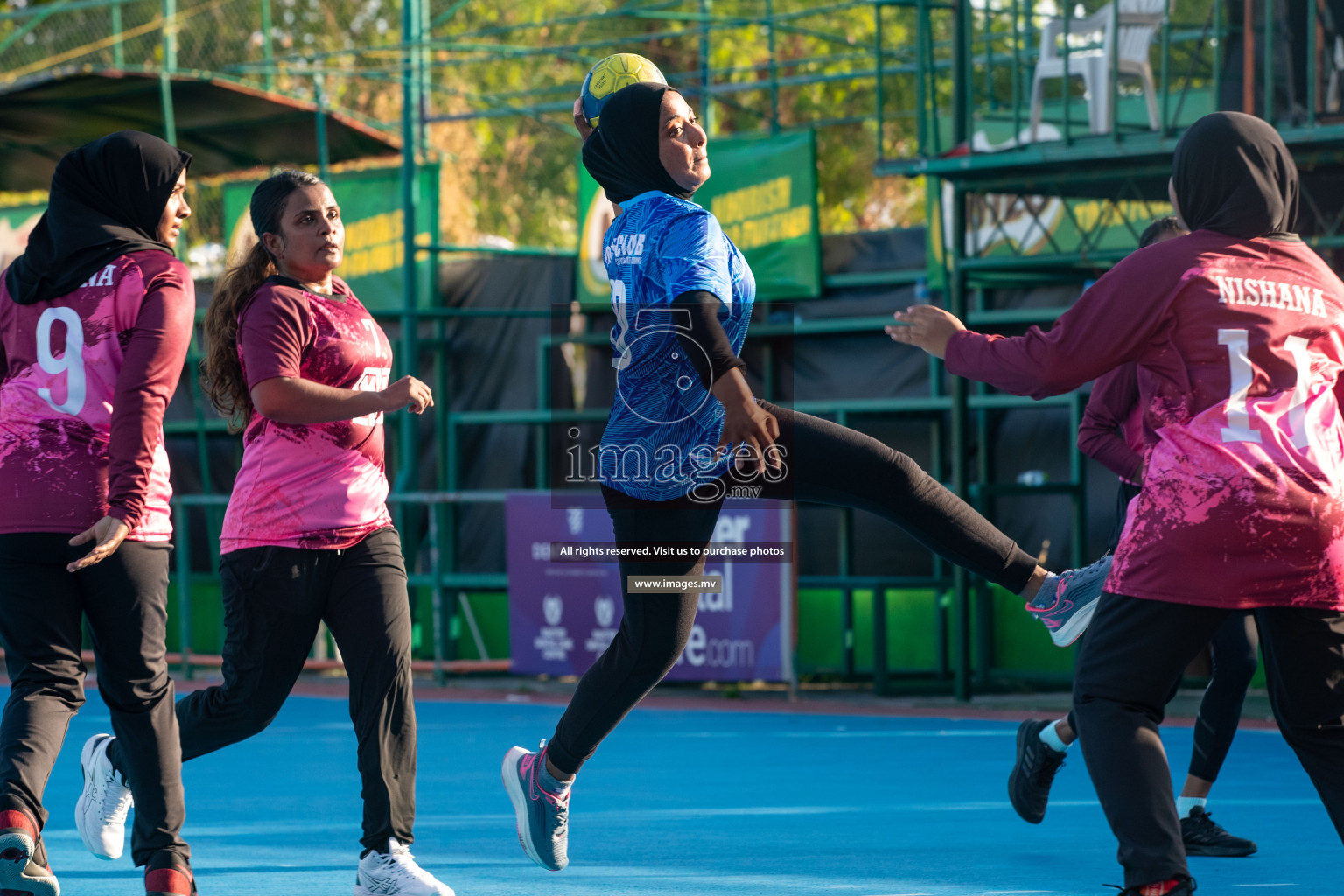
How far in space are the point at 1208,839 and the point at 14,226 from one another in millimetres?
14322

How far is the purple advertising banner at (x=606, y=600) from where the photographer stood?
37.9 feet

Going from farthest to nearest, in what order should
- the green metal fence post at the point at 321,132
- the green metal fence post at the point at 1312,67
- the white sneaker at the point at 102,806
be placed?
the green metal fence post at the point at 321,132 → the green metal fence post at the point at 1312,67 → the white sneaker at the point at 102,806

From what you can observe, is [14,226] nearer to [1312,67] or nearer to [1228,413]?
[1312,67]

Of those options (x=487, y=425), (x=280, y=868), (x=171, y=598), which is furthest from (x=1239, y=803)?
(x=171, y=598)

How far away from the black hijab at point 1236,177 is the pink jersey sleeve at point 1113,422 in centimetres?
172

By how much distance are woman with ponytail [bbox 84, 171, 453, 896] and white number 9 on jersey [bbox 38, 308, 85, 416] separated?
1.41 feet

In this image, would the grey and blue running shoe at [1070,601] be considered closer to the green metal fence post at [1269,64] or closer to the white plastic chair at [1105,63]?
the green metal fence post at [1269,64]

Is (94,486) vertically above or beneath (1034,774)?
above

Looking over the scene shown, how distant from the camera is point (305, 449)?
480 centimetres

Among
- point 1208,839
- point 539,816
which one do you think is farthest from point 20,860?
point 1208,839

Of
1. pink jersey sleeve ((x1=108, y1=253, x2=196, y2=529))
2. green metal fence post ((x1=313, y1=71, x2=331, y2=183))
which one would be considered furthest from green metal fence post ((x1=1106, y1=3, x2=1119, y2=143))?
pink jersey sleeve ((x1=108, y1=253, x2=196, y2=529))

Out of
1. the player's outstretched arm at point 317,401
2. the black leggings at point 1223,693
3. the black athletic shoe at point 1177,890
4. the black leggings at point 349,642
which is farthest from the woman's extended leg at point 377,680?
the black leggings at point 1223,693

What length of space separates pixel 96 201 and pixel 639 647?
1870 mm

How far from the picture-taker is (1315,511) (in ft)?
13.0
